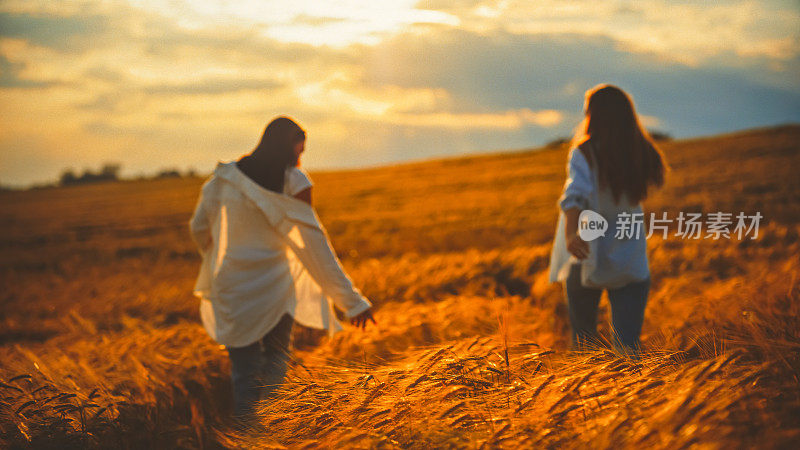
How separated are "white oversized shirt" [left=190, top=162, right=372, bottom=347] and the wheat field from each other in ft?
1.30

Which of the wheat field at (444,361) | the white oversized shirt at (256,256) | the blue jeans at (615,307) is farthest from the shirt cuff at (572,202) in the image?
the white oversized shirt at (256,256)

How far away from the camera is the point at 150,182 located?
38.3m

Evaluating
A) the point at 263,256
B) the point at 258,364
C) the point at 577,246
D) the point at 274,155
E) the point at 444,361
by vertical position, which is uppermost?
the point at 274,155

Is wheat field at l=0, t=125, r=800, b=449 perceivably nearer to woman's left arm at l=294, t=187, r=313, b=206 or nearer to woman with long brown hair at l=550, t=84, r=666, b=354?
woman with long brown hair at l=550, t=84, r=666, b=354

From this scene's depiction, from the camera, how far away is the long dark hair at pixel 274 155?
314 centimetres

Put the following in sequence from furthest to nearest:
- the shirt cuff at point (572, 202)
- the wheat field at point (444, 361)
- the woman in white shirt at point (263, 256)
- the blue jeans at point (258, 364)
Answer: the blue jeans at point (258, 364) < the woman in white shirt at point (263, 256) < the shirt cuff at point (572, 202) < the wheat field at point (444, 361)

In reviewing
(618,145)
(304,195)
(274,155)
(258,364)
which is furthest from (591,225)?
(258,364)

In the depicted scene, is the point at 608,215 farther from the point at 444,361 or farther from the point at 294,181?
the point at 294,181

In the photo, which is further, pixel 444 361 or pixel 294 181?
pixel 294 181

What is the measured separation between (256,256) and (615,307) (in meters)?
2.12

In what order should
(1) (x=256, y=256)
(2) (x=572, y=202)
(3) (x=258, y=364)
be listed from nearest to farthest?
(2) (x=572, y=202) → (1) (x=256, y=256) → (3) (x=258, y=364)

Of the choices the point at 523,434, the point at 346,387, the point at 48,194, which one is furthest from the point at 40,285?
the point at 48,194

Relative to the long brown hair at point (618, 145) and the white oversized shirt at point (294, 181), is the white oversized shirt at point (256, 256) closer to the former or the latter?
the white oversized shirt at point (294, 181)

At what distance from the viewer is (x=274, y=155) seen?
3152 mm
